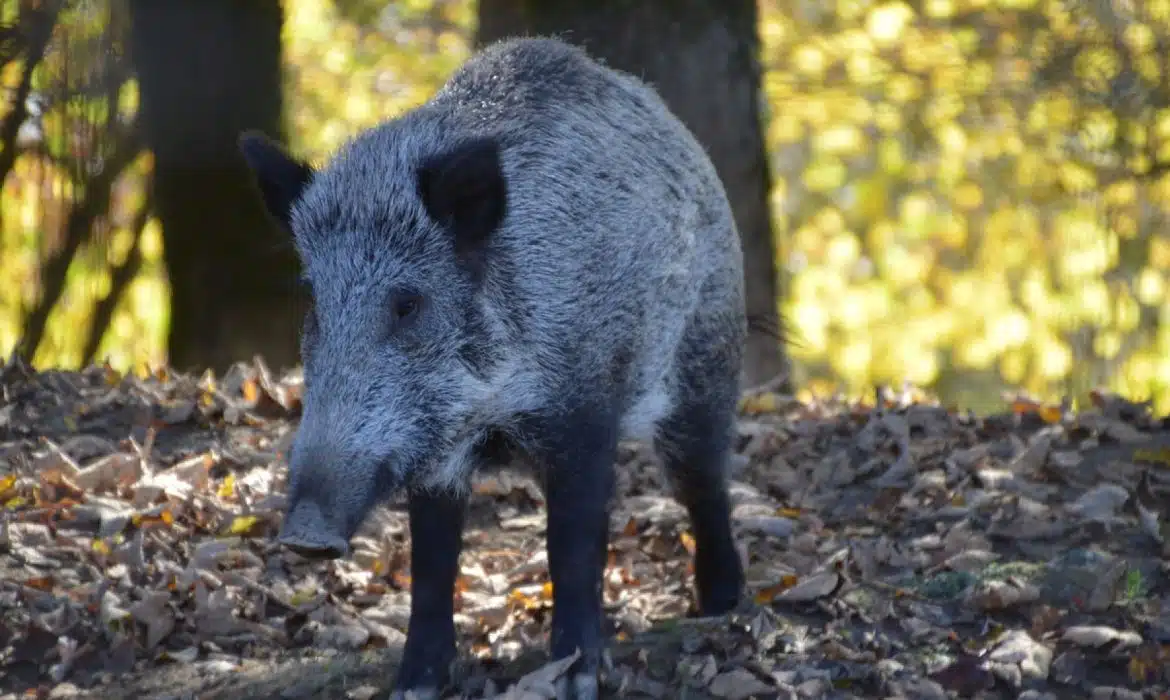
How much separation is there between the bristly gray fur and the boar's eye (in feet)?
0.11

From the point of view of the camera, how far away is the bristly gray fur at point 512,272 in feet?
13.0

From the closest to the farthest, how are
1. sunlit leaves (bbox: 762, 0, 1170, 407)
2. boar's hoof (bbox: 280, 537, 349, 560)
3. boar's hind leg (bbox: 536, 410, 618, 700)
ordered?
1. boar's hoof (bbox: 280, 537, 349, 560)
2. boar's hind leg (bbox: 536, 410, 618, 700)
3. sunlit leaves (bbox: 762, 0, 1170, 407)

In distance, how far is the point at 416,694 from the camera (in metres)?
4.15

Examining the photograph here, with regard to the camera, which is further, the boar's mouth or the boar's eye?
the boar's eye

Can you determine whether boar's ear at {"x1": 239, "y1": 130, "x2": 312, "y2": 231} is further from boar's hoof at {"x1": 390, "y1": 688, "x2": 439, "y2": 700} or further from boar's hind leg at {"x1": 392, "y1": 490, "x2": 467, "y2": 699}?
boar's hoof at {"x1": 390, "y1": 688, "x2": 439, "y2": 700}

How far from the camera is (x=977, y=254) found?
682 inches

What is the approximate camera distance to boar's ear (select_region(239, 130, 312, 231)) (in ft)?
14.2

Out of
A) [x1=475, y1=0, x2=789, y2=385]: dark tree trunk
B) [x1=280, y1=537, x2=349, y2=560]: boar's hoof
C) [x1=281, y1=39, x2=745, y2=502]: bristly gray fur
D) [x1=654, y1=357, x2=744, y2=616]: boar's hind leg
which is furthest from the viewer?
[x1=475, y1=0, x2=789, y2=385]: dark tree trunk

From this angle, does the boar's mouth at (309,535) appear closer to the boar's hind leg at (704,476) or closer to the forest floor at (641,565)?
the forest floor at (641,565)

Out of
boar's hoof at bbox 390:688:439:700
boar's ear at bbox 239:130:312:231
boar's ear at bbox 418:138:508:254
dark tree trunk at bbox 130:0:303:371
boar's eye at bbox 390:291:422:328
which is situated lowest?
boar's hoof at bbox 390:688:439:700

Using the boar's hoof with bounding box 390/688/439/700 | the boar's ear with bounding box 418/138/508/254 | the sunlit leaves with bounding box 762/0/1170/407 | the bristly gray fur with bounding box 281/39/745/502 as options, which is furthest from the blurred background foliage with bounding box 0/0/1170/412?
the boar's hoof with bounding box 390/688/439/700

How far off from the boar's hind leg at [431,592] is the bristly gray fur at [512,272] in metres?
0.13

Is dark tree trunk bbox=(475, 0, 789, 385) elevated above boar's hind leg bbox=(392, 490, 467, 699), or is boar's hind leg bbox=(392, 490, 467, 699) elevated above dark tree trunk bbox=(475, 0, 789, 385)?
dark tree trunk bbox=(475, 0, 789, 385)

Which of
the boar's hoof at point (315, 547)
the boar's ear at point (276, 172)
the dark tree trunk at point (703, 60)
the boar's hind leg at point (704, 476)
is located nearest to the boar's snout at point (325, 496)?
the boar's hoof at point (315, 547)
